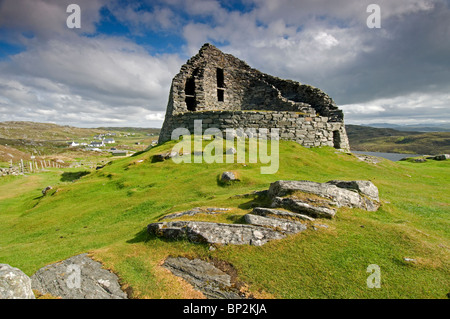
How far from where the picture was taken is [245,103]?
3650 cm

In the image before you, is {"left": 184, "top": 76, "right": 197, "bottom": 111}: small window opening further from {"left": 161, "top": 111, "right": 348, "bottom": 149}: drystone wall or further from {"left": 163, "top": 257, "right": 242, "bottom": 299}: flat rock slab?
{"left": 163, "top": 257, "right": 242, "bottom": 299}: flat rock slab

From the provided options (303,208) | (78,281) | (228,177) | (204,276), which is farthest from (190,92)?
(204,276)

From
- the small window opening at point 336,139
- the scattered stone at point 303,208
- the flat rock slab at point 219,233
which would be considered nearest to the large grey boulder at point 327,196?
the scattered stone at point 303,208

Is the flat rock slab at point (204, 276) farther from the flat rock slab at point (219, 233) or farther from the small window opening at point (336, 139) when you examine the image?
the small window opening at point (336, 139)

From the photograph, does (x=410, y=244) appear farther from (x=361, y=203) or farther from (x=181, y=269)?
(x=181, y=269)

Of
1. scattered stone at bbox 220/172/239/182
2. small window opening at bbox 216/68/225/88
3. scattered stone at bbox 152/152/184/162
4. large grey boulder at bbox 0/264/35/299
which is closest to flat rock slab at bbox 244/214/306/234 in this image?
large grey boulder at bbox 0/264/35/299

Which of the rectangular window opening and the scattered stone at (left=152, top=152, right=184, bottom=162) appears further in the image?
the rectangular window opening

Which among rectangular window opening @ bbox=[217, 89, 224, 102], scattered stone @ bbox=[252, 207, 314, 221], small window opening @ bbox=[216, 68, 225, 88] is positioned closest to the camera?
scattered stone @ bbox=[252, 207, 314, 221]

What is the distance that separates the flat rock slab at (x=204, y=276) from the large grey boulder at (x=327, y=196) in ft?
12.4

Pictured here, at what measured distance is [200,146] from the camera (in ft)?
73.3

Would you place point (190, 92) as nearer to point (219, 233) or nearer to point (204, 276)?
point (219, 233)

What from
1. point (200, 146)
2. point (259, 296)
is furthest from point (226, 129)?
point (259, 296)

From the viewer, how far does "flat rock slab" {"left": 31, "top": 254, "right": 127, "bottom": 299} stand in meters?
5.58

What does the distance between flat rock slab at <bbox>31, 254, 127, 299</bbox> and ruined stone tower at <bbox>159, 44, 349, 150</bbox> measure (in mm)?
20326
